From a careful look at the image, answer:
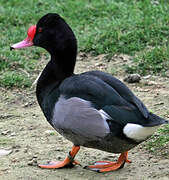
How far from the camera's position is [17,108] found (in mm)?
6051

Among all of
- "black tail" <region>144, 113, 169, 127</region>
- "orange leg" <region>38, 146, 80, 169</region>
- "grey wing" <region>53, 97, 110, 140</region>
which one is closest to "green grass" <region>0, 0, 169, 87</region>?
"orange leg" <region>38, 146, 80, 169</region>

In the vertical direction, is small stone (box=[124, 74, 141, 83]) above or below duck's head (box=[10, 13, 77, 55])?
below

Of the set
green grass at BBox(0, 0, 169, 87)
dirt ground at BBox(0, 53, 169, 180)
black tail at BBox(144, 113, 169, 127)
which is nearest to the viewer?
black tail at BBox(144, 113, 169, 127)

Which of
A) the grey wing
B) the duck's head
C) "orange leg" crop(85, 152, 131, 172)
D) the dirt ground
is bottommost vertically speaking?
the dirt ground

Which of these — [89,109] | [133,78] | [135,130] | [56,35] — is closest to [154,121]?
[135,130]

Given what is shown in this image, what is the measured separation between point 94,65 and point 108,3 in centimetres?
220

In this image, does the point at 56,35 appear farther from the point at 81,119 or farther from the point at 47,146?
the point at 47,146

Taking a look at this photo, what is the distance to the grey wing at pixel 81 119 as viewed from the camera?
4.19 metres

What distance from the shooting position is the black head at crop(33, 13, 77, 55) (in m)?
4.72

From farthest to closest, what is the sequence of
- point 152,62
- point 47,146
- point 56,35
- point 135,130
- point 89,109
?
point 152,62 → point 47,146 → point 56,35 → point 89,109 → point 135,130

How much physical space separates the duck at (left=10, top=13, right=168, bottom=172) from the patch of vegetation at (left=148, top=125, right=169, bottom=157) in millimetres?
326

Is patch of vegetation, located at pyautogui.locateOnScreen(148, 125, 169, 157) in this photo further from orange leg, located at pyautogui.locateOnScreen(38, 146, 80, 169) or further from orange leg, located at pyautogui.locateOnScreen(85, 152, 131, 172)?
orange leg, located at pyautogui.locateOnScreen(38, 146, 80, 169)

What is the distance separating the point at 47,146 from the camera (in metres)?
5.00

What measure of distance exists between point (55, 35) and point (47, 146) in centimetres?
110
